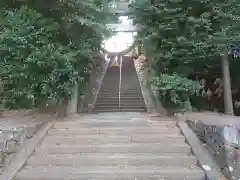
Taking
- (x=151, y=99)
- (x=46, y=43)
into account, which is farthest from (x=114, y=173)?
(x=151, y=99)

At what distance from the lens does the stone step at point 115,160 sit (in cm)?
522

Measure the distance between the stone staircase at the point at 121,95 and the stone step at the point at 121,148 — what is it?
5.49 metres

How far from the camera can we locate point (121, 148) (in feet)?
18.8

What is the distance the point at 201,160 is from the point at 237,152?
31.5 inches

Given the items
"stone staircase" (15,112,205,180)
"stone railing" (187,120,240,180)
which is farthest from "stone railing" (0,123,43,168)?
"stone railing" (187,120,240,180)

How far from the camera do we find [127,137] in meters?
6.19

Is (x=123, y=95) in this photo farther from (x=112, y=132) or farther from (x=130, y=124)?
(x=112, y=132)

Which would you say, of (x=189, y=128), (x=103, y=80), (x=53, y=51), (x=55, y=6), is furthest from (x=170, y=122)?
(x=103, y=80)

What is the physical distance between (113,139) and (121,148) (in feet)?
1.58

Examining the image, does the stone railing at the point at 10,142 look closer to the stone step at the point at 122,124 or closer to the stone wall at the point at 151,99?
the stone step at the point at 122,124

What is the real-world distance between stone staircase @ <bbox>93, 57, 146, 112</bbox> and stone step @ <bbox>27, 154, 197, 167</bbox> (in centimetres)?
595

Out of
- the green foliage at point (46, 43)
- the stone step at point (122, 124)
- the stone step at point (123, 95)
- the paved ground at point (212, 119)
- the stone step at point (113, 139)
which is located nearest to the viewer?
the stone step at point (113, 139)

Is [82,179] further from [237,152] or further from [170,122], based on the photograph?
[170,122]

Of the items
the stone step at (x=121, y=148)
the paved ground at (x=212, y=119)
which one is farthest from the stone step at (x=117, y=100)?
the stone step at (x=121, y=148)
